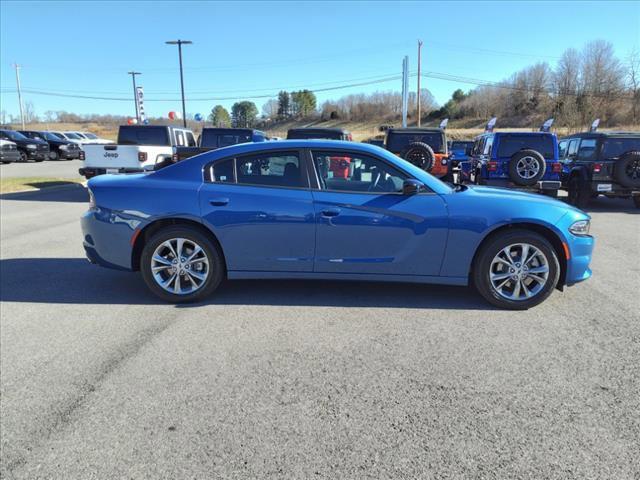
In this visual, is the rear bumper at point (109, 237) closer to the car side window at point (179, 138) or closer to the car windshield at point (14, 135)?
the car side window at point (179, 138)

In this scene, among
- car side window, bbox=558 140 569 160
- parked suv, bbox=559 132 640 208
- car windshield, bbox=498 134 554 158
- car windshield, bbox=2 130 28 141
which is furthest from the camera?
car windshield, bbox=2 130 28 141

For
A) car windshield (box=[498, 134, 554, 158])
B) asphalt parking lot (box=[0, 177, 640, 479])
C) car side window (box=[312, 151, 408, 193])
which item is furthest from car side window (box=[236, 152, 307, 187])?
car windshield (box=[498, 134, 554, 158])

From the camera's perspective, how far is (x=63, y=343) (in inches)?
148

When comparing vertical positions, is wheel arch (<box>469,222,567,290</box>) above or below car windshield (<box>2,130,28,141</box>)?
below

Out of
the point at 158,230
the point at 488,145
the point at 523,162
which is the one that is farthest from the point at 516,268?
the point at 488,145

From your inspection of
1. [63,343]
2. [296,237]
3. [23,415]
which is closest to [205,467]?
[23,415]

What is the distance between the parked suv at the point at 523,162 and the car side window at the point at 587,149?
64.7 inches

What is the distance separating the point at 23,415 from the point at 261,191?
2.62 metres

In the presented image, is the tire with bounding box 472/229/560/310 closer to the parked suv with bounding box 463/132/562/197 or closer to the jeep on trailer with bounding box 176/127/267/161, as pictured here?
the parked suv with bounding box 463/132/562/197

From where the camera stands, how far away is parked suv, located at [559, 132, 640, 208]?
1074 cm

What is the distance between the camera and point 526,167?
33.7ft

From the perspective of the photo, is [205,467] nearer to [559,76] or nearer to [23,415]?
[23,415]

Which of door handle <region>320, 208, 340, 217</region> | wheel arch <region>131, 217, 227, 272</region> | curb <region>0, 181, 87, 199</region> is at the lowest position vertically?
curb <region>0, 181, 87, 199</region>

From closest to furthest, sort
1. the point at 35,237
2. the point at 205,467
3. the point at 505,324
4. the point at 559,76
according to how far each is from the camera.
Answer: the point at 205,467 < the point at 505,324 < the point at 35,237 < the point at 559,76
